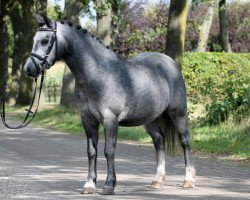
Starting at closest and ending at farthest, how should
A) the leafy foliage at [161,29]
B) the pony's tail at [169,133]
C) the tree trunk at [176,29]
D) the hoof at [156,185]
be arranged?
the hoof at [156,185]
the pony's tail at [169,133]
the tree trunk at [176,29]
the leafy foliage at [161,29]

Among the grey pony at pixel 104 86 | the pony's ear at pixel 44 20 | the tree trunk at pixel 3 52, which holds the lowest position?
the tree trunk at pixel 3 52

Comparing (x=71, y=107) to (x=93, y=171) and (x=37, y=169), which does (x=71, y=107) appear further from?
(x=93, y=171)

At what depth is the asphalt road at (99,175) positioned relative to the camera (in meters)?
9.45

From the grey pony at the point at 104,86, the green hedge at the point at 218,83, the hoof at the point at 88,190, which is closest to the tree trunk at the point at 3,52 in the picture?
the green hedge at the point at 218,83

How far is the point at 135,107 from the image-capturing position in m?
9.67

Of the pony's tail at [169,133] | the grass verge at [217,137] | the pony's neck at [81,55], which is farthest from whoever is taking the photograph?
the grass verge at [217,137]

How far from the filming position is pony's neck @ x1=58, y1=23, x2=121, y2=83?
372 inches

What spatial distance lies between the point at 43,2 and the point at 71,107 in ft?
32.2

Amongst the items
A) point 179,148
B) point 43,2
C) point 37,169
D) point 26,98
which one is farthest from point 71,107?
point 179,148

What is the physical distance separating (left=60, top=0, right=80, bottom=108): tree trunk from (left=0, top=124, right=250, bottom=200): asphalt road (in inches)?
396

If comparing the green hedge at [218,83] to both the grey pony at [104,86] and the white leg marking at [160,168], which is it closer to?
the white leg marking at [160,168]

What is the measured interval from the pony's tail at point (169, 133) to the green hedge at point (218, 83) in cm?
776

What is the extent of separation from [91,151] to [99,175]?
198 centimetres

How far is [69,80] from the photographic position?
2817 cm
